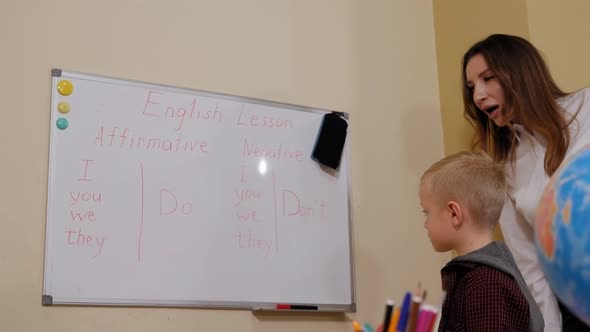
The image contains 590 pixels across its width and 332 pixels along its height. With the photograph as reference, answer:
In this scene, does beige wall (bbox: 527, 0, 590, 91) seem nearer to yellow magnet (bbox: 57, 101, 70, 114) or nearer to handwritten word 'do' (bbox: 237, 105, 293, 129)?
handwritten word 'do' (bbox: 237, 105, 293, 129)

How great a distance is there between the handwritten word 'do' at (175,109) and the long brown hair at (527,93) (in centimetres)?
85

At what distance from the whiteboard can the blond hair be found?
663mm

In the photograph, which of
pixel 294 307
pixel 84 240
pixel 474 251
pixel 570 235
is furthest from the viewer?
pixel 294 307

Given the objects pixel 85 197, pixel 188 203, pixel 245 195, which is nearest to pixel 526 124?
pixel 245 195

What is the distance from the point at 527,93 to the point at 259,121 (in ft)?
2.72

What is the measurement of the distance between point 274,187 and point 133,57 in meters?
0.60

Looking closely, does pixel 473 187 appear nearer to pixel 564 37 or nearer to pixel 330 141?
pixel 330 141

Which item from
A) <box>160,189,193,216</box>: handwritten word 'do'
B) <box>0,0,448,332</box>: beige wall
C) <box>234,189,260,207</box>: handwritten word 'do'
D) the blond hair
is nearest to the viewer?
the blond hair

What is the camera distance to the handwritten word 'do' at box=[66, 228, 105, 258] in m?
1.87

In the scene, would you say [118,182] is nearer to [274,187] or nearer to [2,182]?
[2,182]

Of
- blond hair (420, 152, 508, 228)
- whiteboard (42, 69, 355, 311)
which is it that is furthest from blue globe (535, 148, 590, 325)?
whiteboard (42, 69, 355, 311)

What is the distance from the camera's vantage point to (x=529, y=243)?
1.99 metres

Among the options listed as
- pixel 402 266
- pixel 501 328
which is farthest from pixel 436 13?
pixel 501 328

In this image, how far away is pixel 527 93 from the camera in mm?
1976
